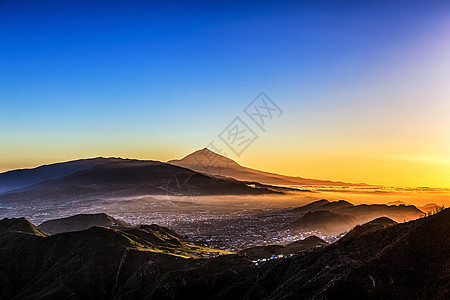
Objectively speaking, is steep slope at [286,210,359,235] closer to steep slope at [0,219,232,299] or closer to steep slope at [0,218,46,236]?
steep slope at [0,219,232,299]

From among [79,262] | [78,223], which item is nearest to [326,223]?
[78,223]

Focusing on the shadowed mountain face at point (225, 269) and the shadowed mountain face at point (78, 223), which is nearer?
the shadowed mountain face at point (225, 269)


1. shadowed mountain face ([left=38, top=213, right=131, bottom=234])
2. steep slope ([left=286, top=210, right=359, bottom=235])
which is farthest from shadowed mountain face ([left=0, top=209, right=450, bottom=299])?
steep slope ([left=286, top=210, right=359, bottom=235])

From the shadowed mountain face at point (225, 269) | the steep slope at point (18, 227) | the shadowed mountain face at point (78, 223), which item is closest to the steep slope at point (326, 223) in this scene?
the shadowed mountain face at point (225, 269)

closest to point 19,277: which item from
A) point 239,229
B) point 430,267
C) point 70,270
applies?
point 70,270

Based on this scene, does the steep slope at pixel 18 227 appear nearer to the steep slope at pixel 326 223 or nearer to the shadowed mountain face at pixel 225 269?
the shadowed mountain face at pixel 225 269

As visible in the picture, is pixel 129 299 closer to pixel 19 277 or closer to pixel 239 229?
pixel 19 277

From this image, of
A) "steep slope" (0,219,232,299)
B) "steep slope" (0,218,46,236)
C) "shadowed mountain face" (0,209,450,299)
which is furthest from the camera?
"steep slope" (0,218,46,236)

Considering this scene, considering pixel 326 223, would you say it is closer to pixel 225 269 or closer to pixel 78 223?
pixel 78 223

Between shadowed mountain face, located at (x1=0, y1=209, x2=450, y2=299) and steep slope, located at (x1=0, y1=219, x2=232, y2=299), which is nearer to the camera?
shadowed mountain face, located at (x1=0, y1=209, x2=450, y2=299)
